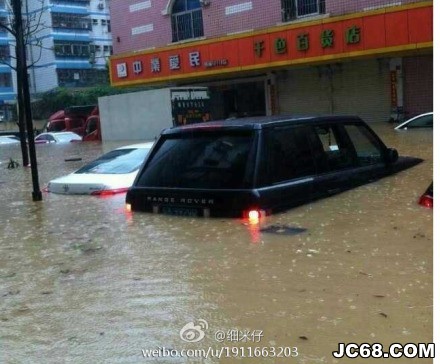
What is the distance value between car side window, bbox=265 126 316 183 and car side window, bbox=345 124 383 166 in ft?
3.52

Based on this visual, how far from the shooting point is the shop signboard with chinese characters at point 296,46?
17.1 metres

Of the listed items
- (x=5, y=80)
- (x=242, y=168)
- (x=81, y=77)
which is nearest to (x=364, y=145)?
(x=242, y=168)

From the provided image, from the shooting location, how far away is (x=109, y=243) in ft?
19.3

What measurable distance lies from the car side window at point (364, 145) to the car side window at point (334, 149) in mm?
148

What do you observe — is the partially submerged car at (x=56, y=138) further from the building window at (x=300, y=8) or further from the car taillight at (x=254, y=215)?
the car taillight at (x=254, y=215)

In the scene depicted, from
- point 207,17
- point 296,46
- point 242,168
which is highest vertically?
point 207,17

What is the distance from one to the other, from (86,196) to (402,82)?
1428 cm

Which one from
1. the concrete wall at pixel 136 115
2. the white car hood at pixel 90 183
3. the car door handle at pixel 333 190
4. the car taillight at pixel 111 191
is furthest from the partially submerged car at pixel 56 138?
the car door handle at pixel 333 190

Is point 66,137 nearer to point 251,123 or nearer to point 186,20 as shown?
point 186,20

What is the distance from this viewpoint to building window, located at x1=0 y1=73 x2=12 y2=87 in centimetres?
6175

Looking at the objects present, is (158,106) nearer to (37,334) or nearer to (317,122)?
(317,122)

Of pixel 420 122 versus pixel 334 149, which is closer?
pixel 334 149

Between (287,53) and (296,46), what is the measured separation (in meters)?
0.43

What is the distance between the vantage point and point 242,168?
5.60 metres
